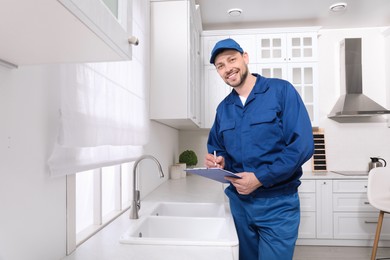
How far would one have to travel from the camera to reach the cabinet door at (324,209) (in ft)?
10.9

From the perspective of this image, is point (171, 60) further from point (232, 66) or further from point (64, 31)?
point (64, 31)

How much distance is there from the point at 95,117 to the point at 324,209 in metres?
2.99

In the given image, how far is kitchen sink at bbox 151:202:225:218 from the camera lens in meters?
1.80

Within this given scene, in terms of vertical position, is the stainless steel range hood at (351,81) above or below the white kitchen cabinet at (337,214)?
above

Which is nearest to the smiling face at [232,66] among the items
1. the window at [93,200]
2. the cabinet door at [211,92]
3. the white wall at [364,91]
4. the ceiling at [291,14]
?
the window at [93,200]

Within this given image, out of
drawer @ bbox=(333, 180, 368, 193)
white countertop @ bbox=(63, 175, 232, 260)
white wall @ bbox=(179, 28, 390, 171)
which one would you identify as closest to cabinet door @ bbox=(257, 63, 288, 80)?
white wall @ bbox=(179, 28, 390, 171)

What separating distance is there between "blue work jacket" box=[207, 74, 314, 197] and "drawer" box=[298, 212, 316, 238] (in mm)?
2130

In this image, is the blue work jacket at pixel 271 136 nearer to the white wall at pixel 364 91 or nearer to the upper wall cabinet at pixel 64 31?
the upper wall cabinet at pixel 64 31

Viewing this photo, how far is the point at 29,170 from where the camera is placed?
823 mm

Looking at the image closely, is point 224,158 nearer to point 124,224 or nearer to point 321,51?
point 124,224

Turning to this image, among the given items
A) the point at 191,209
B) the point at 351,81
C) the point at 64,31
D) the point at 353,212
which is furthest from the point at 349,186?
the point at 64,31

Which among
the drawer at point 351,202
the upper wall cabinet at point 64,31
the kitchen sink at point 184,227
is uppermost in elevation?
the upper wall cabinet at point 64,31

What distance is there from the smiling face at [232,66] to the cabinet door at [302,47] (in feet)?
7.55

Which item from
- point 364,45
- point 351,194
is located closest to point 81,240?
point 351,194
